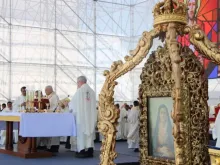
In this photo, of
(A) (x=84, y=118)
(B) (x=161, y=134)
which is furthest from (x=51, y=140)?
(B) (x=161, y=134)

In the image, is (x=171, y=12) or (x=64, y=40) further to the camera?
(x=64, y=40)

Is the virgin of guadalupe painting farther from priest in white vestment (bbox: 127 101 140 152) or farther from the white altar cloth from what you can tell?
priest in white vestment (bbox: 127 101 140 152)

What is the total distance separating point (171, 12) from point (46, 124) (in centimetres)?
537

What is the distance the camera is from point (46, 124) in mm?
7375

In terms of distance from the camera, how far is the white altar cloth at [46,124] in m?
7.21

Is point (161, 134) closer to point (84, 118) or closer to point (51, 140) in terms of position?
point (84, 118)

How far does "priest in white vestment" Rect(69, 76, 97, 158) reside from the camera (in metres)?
7.72

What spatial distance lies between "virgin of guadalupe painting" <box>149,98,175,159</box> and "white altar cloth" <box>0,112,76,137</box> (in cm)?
493

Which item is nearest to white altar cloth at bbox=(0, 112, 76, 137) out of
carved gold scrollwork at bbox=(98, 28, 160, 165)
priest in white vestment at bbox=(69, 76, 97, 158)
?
priest in white vestment at bbox=(69, 76, 97, 158)

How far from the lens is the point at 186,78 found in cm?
229

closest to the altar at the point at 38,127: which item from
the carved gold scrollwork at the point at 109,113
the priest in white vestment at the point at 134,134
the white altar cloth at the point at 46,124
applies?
Answer: the white altar cloth at the point at 46,124

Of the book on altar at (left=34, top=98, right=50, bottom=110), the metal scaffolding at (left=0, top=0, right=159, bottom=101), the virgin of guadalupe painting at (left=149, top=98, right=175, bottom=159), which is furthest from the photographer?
the metal scaffolding at (left=0, top=0, right=159, bottom=101)

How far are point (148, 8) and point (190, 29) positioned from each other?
1841 centimetres

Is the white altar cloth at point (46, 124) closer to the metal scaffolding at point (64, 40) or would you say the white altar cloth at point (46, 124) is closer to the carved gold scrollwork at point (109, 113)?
the carved gold scrollwork at point (109, 113)
